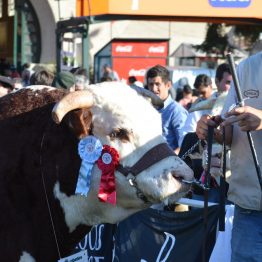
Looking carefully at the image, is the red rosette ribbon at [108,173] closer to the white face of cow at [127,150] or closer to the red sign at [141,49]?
the white face of cow at [127,150]

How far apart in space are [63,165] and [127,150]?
35 cm

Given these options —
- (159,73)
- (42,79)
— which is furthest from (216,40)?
(42,79)

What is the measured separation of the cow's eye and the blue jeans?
0.89m

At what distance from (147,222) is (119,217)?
1887mm

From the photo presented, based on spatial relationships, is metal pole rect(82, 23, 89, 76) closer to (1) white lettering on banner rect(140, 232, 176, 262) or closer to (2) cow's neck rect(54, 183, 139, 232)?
(1) white lettering on banner rect(140, 232, 176, 262)

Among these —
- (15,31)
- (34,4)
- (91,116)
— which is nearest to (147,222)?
(91,116)

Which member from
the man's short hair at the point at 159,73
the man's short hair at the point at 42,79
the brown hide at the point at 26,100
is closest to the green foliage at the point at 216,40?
the man's short hair at the point at 159,73

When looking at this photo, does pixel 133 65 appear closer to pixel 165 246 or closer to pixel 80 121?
pixel 165 246

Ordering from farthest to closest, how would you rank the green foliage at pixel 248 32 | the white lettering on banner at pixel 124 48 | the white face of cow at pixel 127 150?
the green foliage at pixel 248 32, the white lettering on banner at pixel 124 48, the white face of cow at pixel 127 150

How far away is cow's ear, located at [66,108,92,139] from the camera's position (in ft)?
10.4

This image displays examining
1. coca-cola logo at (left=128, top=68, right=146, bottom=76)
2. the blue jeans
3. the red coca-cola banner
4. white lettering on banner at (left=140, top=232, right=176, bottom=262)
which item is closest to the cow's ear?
the blue jeans

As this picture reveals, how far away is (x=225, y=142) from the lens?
352 centimetres

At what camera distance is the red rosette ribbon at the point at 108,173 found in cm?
316

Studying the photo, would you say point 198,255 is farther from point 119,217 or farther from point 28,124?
point 28,124
